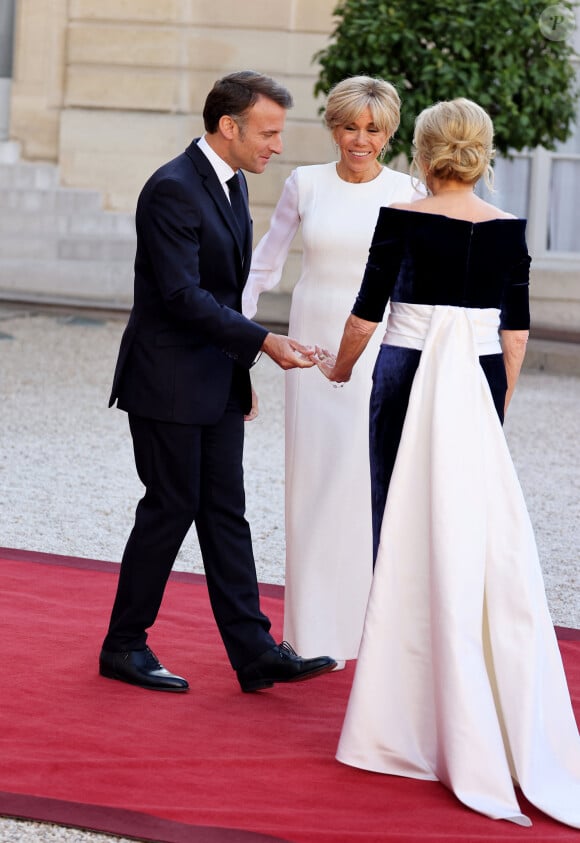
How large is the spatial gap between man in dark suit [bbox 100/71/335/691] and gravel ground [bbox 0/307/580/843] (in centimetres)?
104

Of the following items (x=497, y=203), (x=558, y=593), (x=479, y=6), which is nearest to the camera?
(x=558, y=593)

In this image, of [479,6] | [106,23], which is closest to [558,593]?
[479,6]

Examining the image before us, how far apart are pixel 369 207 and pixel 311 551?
3.46ft

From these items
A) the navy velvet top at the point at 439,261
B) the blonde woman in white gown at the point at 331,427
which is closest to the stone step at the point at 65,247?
the blonde woman in white gown at the point at 331,427

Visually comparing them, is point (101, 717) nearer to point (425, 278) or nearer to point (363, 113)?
point (425, 278)

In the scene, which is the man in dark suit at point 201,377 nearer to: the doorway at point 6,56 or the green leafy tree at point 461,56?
the green leafy tree at point 461,56

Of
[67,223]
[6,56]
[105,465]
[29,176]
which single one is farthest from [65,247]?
[105,465]

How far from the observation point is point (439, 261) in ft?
11.3

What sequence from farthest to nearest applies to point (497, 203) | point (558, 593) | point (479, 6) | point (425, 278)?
point (497, 203)
point (479, 6)
point (558, 593)
point (425, 278)

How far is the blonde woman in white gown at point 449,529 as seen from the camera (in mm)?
3396

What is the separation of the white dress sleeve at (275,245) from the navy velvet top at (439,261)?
0.99 metres

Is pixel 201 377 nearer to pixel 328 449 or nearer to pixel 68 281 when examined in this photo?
pixel 328 449

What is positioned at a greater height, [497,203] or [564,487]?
[497,203]

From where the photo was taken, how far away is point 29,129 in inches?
595
